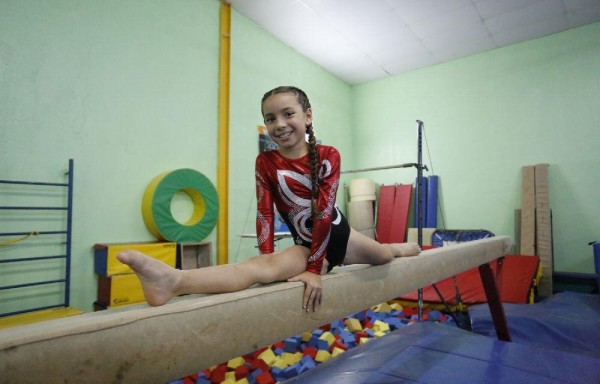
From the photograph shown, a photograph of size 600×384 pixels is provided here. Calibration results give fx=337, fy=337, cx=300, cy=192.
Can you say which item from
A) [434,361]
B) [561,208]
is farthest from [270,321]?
[561,208]

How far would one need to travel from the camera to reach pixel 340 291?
1168 millimetres

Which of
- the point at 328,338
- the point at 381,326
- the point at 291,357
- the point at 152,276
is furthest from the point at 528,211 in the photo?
the point at 152,276

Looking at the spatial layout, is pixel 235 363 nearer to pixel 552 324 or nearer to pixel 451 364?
pixel 451 364

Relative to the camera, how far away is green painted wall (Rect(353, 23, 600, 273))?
4.40m

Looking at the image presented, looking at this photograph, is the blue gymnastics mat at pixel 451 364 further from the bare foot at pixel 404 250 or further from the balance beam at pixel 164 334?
the balance beam at pixel 164 334

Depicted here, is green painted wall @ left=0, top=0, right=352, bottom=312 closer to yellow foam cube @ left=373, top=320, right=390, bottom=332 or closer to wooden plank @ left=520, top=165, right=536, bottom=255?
yellow foam cube @ left=373, top=320, right=390, bottom=332

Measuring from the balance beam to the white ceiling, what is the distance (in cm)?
398

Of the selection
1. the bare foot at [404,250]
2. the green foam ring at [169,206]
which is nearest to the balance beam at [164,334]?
the bare foot at [404,250]

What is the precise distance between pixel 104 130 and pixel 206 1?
200cm

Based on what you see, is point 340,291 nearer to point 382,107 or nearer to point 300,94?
point 300,94

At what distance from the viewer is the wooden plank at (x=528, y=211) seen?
442 centimetres

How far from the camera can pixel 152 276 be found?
2.74 ft

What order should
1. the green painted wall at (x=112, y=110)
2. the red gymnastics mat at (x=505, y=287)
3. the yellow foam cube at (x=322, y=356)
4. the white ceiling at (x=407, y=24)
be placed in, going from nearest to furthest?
the yellow foam cube at (x=322, y=356) → the green painted wall at (x=112, y=110) → the red gymnastics mat at (x=505, y=287) → the white ceiling at (x=407, y=24)

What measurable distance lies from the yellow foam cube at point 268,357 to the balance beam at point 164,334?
147 centimetres
